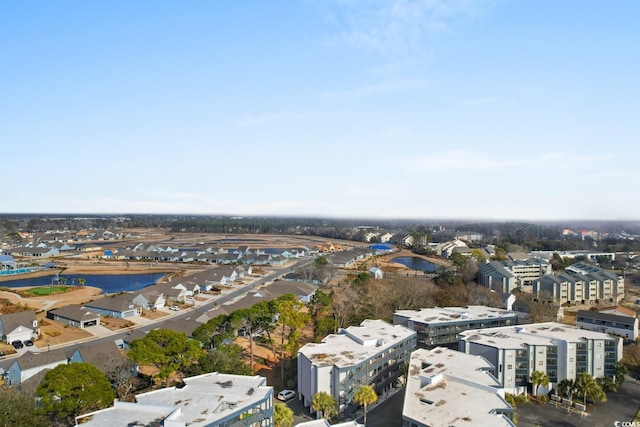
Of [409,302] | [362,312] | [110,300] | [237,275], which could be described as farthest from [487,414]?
[237,275]

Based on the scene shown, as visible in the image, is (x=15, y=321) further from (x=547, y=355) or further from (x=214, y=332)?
(x=547, y=355)

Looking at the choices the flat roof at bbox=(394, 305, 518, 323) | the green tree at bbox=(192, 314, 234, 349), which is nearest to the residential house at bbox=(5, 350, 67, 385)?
the green tree at bbox=(192, 314, 234, 349)

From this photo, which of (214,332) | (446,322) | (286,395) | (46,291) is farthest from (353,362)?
(46,291)

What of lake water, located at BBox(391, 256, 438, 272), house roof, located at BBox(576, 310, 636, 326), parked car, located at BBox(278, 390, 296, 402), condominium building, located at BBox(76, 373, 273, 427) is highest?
condominium building, located at BBox(76, 373, 273, 427)

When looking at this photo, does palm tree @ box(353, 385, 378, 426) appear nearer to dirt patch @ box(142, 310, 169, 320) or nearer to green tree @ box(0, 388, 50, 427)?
green tree @ box(0, 388, 50, 427)

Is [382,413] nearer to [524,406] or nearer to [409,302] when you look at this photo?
[524,406]

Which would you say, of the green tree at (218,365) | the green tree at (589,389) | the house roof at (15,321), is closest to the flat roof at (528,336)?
the green tree at (589,389)
